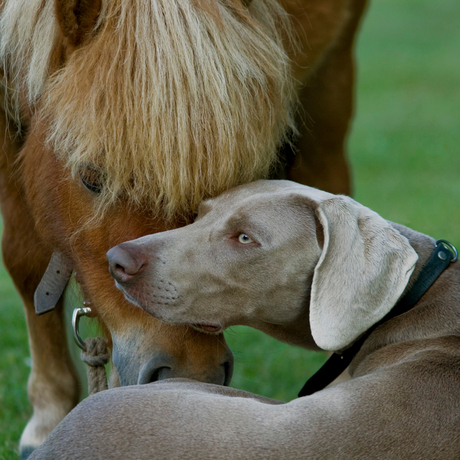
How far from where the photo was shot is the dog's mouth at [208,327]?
272 cm

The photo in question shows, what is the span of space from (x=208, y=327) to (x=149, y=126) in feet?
2.33

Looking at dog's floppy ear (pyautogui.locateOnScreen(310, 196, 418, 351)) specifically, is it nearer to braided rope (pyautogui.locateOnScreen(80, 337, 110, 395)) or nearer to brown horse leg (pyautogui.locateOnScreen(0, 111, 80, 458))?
braided rope (pyautogui.locateOnScreen(80, 337, 110, 395))

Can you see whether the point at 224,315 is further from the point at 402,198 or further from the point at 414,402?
the point at 402,198

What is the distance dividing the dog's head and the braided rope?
42 centimetres

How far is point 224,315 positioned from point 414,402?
0.69 meters

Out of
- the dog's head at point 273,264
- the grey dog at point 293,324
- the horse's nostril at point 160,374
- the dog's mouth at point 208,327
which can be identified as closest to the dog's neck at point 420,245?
the grey dog at point 293,324

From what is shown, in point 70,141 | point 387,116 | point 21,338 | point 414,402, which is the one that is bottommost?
point 387,116

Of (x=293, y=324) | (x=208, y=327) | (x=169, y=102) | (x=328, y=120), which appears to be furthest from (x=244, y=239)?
(x=328, y=120)

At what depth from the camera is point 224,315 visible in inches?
109

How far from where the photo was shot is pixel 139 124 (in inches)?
107

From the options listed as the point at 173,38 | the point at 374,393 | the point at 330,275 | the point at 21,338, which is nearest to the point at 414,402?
the point at 374,393

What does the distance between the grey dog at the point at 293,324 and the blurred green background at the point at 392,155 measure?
2.19 feet

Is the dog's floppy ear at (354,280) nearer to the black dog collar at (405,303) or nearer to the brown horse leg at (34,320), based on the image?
the black dog collar at (405,303)

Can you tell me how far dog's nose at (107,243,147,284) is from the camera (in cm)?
258
